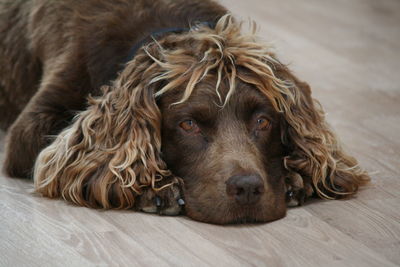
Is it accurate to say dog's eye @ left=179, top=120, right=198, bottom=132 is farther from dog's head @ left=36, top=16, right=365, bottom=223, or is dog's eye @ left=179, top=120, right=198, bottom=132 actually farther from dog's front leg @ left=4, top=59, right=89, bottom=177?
dog's front leg @ left=4, top=59, right=89, bottom=177

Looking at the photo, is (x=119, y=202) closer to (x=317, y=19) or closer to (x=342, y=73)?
(x=342, y=73)

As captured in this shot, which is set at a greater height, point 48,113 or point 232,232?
Result: point 48,113

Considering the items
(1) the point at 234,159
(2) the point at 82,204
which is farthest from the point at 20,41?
(1) the point at 234,159

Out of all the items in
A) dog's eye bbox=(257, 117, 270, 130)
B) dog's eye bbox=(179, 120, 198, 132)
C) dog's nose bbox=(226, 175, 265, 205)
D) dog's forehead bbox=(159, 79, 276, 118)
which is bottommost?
dog's nose bbox=(226, 175, 265, 205)

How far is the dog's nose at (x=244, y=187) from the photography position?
376cm

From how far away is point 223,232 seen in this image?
3.83m

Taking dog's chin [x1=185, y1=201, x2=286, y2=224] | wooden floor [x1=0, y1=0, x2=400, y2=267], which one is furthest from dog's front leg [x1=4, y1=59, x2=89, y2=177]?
dog's chin [x1=185, y1=201, x2=286, y2=224]

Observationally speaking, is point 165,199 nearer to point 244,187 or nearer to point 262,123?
point 244,187

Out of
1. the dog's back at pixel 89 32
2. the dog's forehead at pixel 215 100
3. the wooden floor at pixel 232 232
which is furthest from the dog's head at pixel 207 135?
the dog's back at pixel 89 32

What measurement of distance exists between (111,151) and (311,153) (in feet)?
3.14

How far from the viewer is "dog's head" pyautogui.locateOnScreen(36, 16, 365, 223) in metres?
3.91

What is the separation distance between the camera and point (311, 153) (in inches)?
169

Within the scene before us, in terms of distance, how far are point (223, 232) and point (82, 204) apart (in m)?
0.73

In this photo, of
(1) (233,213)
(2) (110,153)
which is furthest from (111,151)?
(1) (233,213)
